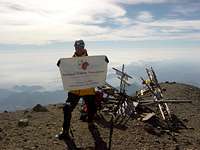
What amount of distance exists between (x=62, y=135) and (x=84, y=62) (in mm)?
2712

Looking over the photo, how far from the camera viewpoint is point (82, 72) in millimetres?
13234

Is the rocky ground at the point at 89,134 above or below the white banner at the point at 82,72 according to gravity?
below

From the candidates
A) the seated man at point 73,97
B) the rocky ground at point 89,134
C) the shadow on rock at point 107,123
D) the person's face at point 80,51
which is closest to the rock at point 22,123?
the rocky ground at point 89,134

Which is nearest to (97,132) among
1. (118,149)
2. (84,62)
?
(118,149)

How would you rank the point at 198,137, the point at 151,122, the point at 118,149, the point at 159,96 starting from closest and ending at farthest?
1. the point at 118,149
2. the point at 198,137
3. the point at 151,122
4. the point at 159,96

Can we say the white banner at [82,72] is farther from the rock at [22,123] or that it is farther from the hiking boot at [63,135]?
the rock at [22,123]

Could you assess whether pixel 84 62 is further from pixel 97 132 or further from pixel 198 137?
pixel 198 137

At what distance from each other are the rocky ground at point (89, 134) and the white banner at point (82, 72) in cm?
199

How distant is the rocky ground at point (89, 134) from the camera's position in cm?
1309

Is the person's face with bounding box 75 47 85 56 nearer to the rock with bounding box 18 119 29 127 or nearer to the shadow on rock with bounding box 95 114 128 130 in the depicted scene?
the shadow on rock with bounding box 95 114 128 130

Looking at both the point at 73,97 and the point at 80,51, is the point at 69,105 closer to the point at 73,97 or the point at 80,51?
the point at 73,97

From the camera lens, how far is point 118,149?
12.9 metres

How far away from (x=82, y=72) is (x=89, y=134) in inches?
99.8

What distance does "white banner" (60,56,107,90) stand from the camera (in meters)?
13.1
